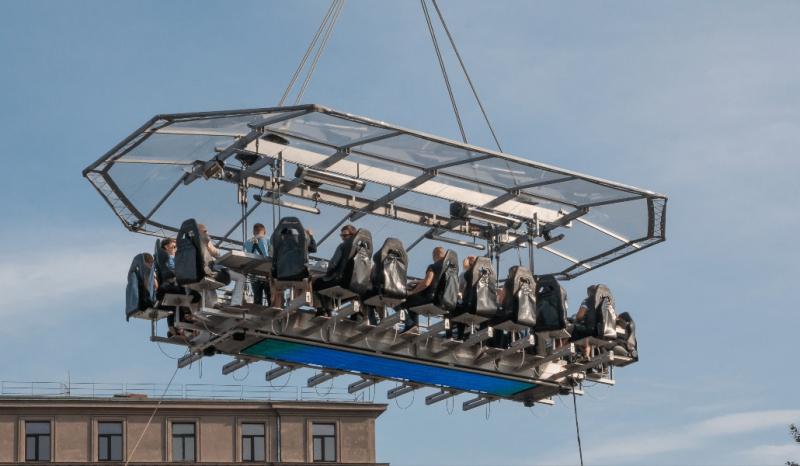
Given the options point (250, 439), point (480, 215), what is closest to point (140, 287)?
point (480, 215)

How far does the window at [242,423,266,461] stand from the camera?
244 feet

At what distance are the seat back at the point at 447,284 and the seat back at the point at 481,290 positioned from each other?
370mm

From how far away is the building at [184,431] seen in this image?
72188 millimetres

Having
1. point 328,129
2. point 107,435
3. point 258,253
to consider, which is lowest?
point 258,253

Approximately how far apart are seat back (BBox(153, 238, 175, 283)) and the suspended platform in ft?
1.22

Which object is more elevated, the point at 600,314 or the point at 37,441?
the point at 37,441

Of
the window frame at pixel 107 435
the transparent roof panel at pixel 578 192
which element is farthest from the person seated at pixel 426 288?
the window frame at pixel 107 435

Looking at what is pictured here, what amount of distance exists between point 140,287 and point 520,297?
18.4 feet

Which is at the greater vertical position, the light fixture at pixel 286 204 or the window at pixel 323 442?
the window at pixel 323 442

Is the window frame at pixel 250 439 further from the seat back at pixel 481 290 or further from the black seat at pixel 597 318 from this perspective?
the seat back at pixel 481 290

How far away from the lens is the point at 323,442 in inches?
2960

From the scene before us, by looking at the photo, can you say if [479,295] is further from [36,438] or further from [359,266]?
[36,438]

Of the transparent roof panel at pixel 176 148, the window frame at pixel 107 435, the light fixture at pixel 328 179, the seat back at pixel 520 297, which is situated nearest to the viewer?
the transparent roof panel at pixel 176 148

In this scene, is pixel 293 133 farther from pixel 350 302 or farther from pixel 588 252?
pixel 588 252
